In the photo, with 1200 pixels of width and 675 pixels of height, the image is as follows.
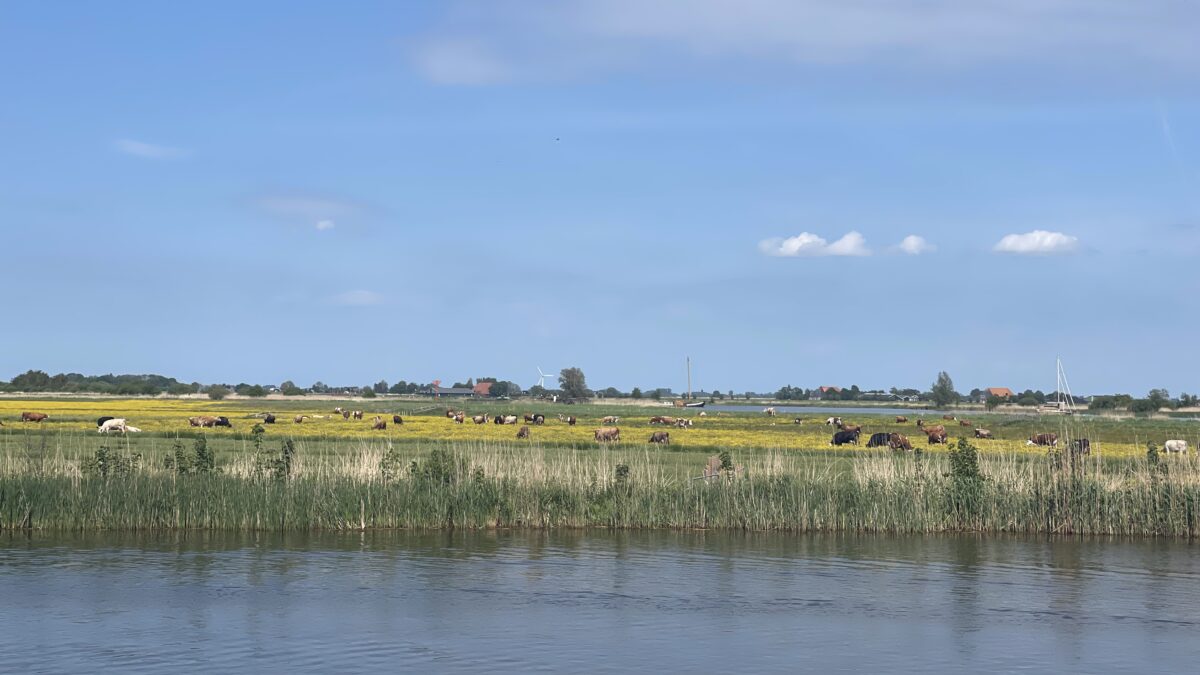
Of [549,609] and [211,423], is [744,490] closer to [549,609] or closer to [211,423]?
Result: [549,609]

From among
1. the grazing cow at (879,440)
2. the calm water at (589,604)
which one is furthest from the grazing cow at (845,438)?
the calm water at (589,604)

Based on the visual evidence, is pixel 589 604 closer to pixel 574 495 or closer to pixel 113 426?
pixel 574 495

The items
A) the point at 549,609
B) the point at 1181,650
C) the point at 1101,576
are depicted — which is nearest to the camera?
the point at 1181,650

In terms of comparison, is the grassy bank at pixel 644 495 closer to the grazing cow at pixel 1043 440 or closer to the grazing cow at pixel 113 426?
the grazing cow at pixel 113 426

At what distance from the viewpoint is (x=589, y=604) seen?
20688 mm

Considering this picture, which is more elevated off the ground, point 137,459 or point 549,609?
point 137,459

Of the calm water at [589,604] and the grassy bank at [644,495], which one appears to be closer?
the calm water at [589,604]

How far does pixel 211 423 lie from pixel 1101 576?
2158 inches

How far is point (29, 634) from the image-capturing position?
17250 mm

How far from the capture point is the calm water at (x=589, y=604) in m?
16.9

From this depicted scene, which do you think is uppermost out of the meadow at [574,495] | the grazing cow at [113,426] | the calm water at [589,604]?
the grazing cow at [113,426]

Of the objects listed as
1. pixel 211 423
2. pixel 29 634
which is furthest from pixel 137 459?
pixel 211 423

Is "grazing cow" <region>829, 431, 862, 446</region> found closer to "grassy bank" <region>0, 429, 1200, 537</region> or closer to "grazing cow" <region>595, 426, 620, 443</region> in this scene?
"grazing cow" <region>595, 426, 620, 443</region>

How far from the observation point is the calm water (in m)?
16.9
